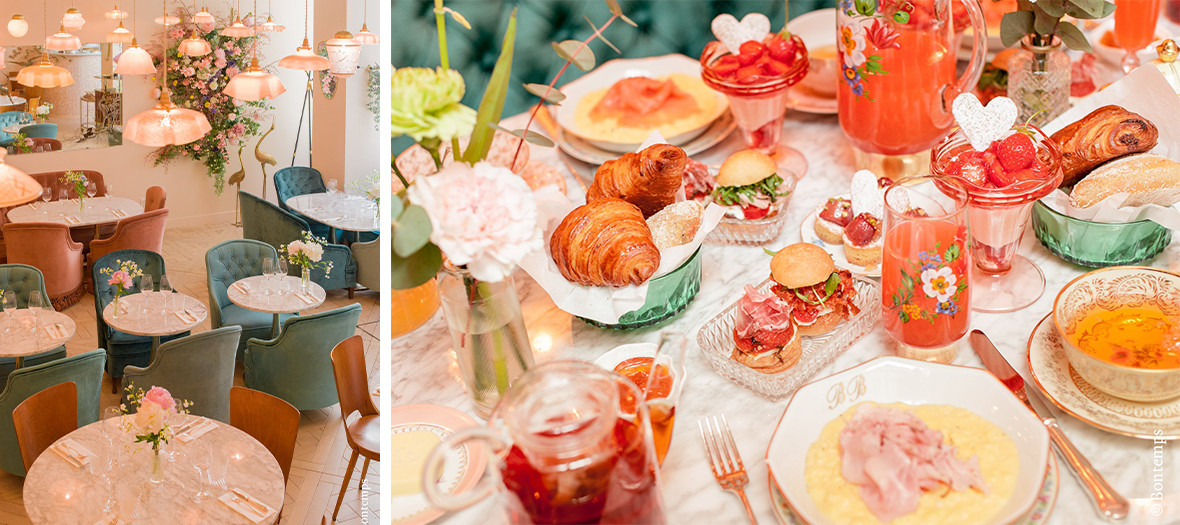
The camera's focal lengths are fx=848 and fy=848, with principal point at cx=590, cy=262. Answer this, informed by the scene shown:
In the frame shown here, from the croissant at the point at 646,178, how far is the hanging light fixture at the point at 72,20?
96cm

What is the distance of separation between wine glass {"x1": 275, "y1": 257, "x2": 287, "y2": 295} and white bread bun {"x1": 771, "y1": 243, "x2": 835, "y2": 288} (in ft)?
3.28

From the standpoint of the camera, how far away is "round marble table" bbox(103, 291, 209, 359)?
5.26 ft

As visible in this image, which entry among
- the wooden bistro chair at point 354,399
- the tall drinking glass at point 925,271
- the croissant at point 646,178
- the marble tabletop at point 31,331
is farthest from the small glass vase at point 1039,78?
the marble tabletop at point 31,331

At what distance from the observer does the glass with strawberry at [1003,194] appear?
1189 mm

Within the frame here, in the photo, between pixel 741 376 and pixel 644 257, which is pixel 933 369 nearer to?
pixel 741 376

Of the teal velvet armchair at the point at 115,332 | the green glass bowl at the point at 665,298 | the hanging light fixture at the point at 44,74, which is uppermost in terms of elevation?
the hanging light fixture at the point at 44,74

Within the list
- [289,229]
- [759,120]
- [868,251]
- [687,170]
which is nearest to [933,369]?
[868,251]

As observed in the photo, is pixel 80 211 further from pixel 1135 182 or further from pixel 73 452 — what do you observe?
pixel 1135 182

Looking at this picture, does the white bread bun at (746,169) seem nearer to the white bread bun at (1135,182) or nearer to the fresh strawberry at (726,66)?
the fresh strawberry at (726,66)

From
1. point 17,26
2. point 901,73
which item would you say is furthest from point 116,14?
point 901,73

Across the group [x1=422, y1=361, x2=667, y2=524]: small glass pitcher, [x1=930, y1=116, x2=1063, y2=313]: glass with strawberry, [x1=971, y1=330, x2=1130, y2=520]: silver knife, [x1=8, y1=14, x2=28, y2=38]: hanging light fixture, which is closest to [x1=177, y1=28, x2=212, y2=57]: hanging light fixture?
[x1=8, y1=14, x2=28, y2=38]: hanging light fixture

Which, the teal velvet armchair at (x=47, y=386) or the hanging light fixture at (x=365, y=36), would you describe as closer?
the teal velvet armchair at (x=47, y=386)

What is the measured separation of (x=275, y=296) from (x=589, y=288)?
83 cm

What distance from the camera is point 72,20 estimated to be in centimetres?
148
